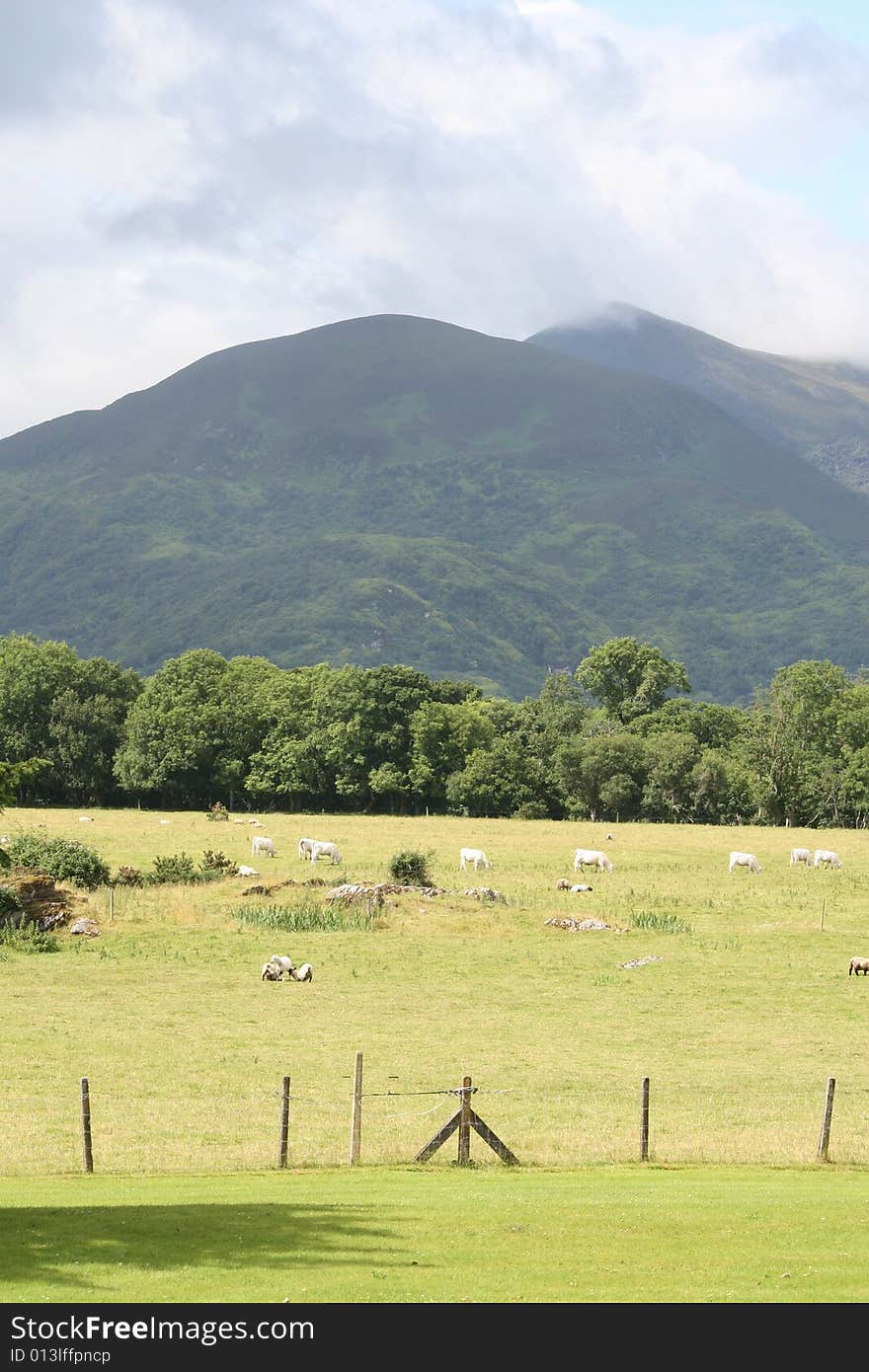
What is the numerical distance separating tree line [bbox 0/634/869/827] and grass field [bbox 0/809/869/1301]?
146ft

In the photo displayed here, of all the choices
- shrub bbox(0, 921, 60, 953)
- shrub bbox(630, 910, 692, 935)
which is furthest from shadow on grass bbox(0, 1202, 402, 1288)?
shrub bbox(630, 910, 692, 935)

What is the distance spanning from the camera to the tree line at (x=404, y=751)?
349ft

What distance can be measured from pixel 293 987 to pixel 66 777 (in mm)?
76430

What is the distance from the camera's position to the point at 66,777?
368ft

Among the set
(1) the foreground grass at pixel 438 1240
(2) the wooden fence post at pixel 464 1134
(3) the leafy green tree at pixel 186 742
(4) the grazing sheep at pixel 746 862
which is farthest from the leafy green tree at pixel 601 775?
(1) the foreground grass at pixel 438 1240

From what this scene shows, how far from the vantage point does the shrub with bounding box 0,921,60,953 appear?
45.7 m

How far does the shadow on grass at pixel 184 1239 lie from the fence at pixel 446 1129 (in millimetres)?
3983

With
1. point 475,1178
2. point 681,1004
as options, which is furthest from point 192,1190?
point 681,1004

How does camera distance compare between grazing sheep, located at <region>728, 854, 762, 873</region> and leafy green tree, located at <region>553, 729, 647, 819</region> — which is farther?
leafy green tree, located at <region>553, 729, 647, 819</region>

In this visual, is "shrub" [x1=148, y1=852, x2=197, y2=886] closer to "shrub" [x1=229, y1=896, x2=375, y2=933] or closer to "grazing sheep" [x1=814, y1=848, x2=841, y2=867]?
"shrub" [x1=229, y1=896, x2=375, y2=933]

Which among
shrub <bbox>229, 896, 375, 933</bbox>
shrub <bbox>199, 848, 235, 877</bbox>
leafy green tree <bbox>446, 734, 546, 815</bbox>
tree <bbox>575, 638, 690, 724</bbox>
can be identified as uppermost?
tree <bbox>575, 638, 690, 724</bbox>

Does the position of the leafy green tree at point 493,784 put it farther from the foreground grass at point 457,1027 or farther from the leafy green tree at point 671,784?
the foreground grass at point 457,1027

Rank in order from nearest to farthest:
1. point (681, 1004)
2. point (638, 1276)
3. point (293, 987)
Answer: point (638, 1276), point (681, 1004), point (293, 987)
